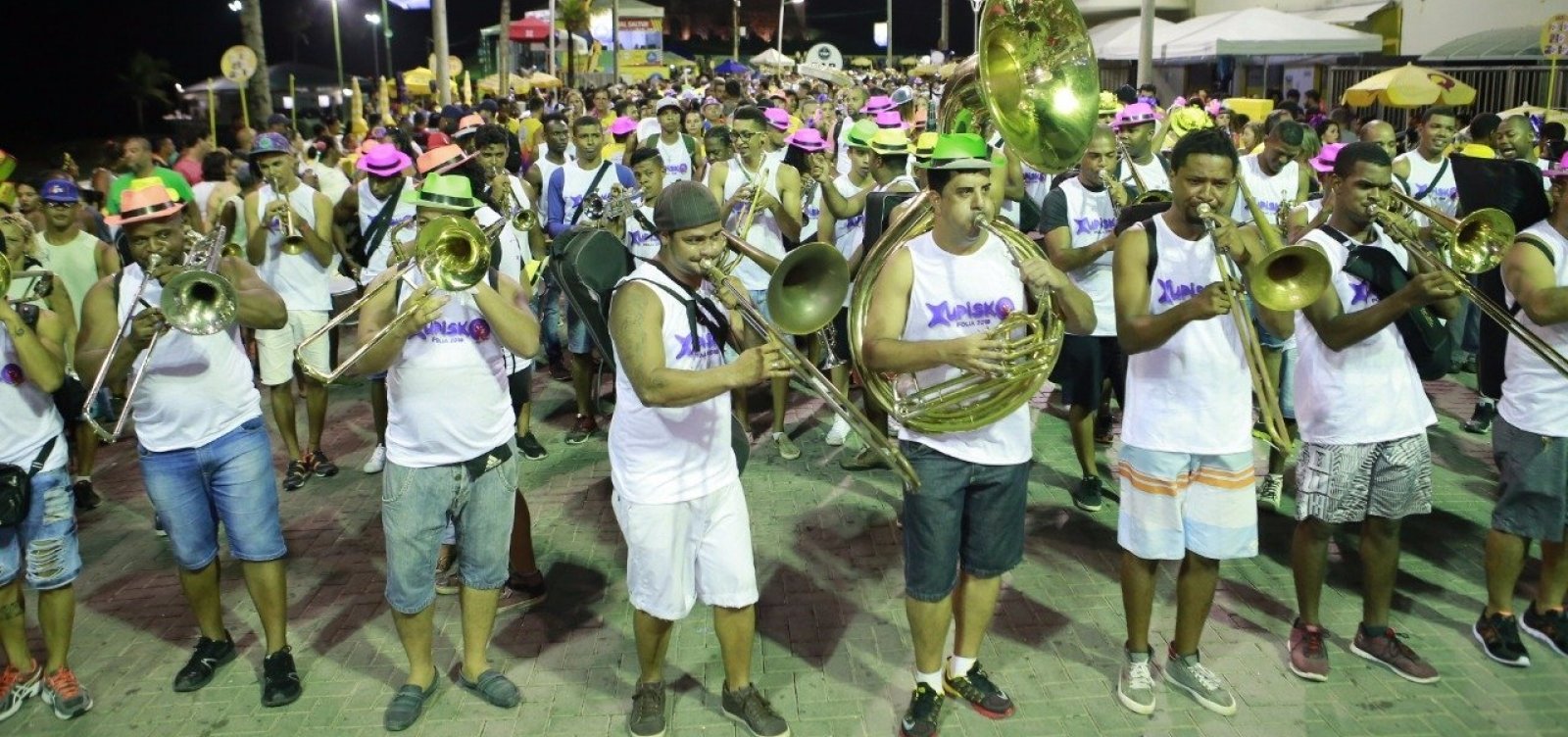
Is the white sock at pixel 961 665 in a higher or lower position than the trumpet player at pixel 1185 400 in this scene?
lower

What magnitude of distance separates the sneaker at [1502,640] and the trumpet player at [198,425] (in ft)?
17.1

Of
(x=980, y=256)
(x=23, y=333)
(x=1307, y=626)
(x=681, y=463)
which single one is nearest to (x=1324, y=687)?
(x=1307, y=626)

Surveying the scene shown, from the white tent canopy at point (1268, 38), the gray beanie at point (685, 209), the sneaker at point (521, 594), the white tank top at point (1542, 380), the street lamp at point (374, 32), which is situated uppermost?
the street lamp at point (374, 32)

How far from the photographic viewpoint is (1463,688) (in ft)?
16.1

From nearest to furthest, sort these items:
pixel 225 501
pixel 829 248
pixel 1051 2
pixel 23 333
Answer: pixel 829 248 < pixel 23 333 < pixel 225 501 < pixel 1051 2

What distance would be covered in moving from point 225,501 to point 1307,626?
Result: 4.68 meters

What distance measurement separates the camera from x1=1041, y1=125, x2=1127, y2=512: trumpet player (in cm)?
690

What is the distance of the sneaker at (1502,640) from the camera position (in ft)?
16.7

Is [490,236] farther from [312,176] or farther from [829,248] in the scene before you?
[312,176]

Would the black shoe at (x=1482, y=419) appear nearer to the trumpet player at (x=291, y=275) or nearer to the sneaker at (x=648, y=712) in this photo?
the sneaker at (x=648, y=712)

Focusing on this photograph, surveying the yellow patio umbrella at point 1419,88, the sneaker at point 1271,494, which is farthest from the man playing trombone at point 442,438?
the yellow patio umbrella at point 1419,88

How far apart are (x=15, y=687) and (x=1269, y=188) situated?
334 inches

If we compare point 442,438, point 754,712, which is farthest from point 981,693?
point 442,438

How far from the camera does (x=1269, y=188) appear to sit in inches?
352
